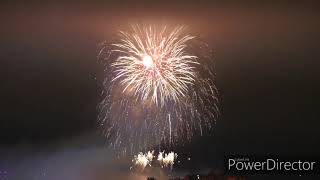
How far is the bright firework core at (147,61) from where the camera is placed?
20.3 ft

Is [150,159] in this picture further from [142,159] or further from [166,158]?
[166,158]

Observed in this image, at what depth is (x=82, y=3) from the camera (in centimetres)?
587

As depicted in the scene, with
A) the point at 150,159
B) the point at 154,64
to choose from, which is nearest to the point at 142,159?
the point at 150,159

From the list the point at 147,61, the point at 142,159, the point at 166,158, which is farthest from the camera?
the point at 166,158

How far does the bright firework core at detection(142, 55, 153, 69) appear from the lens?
620cm
